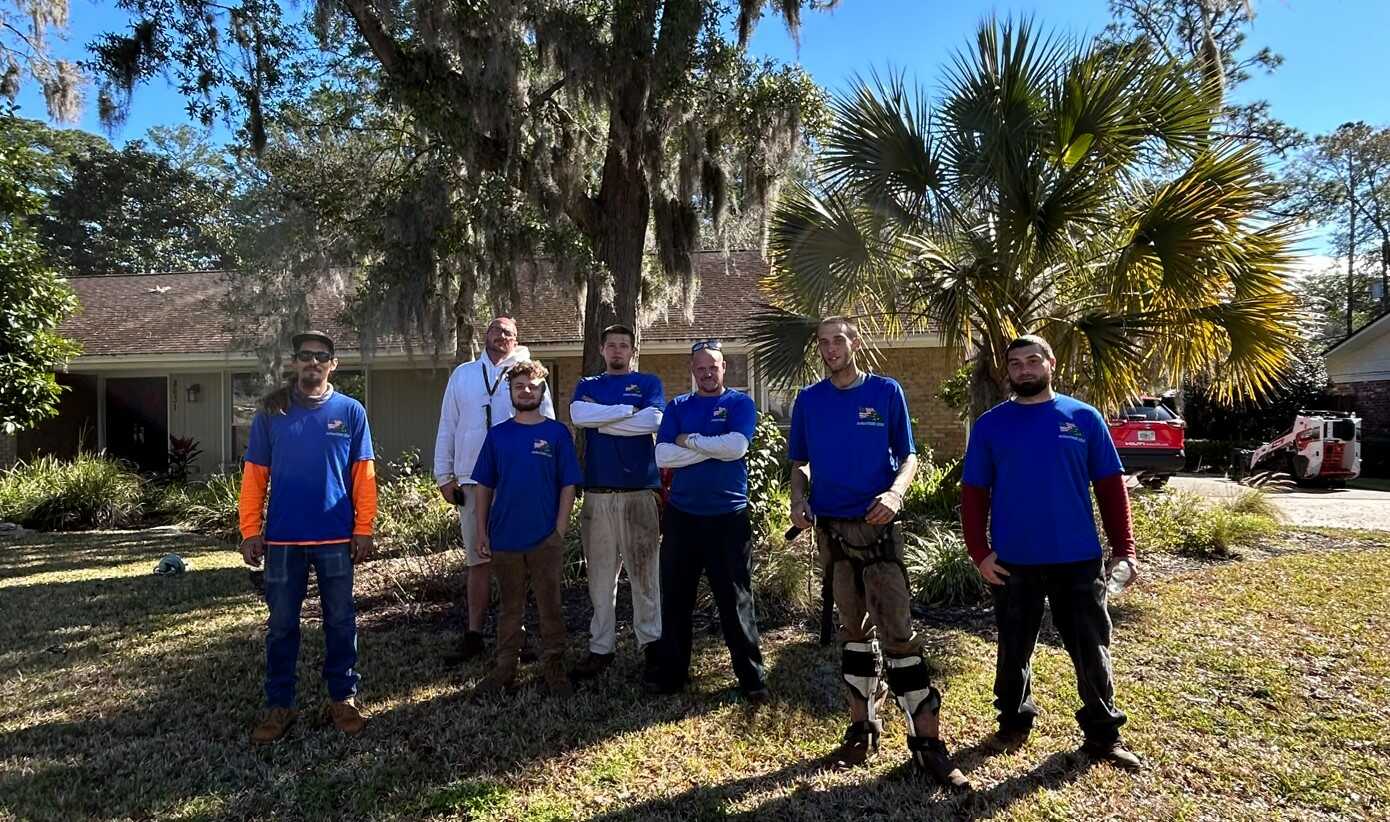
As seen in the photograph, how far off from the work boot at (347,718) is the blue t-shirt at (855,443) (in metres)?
2.26

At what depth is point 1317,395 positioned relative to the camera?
806 inches

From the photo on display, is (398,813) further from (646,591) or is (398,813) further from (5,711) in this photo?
(5,711)

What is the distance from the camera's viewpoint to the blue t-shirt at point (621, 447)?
4.36m

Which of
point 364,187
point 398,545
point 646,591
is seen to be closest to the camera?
point 646,591

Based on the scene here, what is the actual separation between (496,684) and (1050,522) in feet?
8.95

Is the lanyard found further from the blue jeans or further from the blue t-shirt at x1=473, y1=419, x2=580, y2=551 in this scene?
the blue jeans

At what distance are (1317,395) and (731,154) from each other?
18.9 metres

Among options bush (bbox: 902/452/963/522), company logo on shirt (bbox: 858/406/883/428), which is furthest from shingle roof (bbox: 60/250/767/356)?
company logo on shirt (bbox: 858/406/883/428)

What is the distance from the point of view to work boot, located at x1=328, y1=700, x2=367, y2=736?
12.4 feet

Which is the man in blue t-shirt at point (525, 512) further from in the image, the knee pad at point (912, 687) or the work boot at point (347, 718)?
the knee pad at point (912, 687)

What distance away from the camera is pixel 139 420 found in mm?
16484

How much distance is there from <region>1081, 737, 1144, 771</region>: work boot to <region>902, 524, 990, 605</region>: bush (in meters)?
2.58

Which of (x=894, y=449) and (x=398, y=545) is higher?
(x=894, y=449)

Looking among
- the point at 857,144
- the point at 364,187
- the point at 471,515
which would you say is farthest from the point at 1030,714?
the point at 364,187
